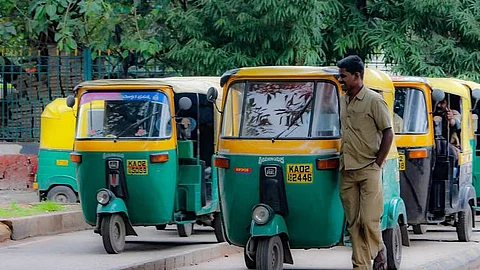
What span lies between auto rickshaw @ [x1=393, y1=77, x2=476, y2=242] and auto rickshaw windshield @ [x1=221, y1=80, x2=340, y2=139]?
304 cm

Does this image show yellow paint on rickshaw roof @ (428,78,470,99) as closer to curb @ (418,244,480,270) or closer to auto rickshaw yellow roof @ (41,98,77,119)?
curb @ (418,244,480,270)

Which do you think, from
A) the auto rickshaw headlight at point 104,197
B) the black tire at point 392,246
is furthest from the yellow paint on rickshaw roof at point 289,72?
the auto rickshaw headlight at point 104,197

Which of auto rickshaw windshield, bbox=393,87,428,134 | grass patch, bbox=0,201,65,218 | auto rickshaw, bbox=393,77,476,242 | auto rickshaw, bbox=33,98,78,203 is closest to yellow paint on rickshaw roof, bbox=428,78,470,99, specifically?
auto rickshaw, bbox=393,77,476,242

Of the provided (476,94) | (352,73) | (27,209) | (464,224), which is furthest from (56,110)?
(352,73)

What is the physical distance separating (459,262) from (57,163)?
7888 mm

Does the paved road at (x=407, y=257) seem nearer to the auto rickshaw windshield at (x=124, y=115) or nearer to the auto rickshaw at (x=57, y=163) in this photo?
the auto rickshaw windshield at (x=124, y=115)

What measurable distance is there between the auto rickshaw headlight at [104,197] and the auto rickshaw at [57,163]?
538 cm

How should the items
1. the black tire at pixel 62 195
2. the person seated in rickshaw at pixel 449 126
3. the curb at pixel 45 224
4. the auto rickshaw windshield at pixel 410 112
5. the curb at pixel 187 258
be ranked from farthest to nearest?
the black tire at pixel 62 195
the person seated in rickshaw at pixel 449 126
the curb at pixel 45 224
the auto rickshaw windshield at pixel 410 112
the curb at pixel 187 258

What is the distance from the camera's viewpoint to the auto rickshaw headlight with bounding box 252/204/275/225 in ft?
29.8

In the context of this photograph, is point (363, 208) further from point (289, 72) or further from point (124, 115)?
point (124, 115)

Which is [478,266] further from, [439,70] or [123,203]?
[439,70]

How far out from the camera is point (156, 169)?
11.5 metres

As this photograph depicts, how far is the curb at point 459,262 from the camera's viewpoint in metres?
10.6

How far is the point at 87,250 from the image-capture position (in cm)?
1178
